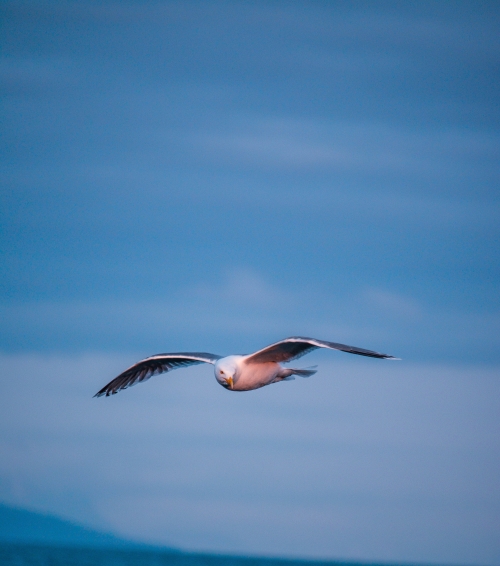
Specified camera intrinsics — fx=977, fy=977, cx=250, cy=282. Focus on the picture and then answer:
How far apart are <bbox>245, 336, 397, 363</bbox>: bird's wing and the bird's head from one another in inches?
14.2

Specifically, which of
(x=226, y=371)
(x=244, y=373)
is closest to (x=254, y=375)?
(x=244, y=373)

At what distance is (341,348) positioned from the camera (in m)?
17.2

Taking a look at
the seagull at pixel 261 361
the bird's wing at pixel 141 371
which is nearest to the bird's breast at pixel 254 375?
the seagull at pixel 261 361

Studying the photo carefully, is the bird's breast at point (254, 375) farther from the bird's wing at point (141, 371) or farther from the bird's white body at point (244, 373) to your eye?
the bird's wing at point (141, 371)

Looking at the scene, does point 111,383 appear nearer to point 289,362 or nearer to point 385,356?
point 289,362

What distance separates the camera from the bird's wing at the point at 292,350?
17.3m

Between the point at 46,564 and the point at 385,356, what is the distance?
57021 millimetres

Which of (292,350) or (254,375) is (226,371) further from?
(292,350)

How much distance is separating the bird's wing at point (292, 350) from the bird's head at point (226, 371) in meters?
0.36

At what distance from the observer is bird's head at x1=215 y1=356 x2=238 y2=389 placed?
1906 centimetres

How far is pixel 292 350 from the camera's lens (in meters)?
19.6

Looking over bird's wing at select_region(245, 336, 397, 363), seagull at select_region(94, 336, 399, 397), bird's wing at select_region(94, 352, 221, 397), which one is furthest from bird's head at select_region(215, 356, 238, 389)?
bird's wing at select_region(94, 352, 221, 397)

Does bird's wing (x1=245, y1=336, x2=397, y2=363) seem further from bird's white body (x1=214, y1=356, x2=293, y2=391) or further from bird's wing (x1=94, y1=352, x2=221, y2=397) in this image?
bird's wing (x1=94, y1=352, x2=221, y2=397)

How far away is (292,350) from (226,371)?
1.47 meters
